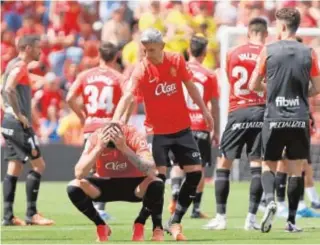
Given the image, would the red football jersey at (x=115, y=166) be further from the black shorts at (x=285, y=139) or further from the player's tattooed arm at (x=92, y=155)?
the black shorts at (x=285, y=139)

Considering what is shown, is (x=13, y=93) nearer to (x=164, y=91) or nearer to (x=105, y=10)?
(x=164, y=91)

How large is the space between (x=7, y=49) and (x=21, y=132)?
36.2 feet

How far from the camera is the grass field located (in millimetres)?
13117

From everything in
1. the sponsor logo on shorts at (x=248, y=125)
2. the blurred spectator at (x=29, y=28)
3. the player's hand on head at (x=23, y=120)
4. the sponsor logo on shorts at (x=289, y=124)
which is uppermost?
the blurred spectator at (x=29, y=28)

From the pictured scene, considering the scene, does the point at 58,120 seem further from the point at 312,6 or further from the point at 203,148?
the point at 203,148

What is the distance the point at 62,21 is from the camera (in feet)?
90.8

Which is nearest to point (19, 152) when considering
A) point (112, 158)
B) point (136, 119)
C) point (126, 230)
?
point (126, 230)

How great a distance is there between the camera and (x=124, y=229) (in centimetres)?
1480

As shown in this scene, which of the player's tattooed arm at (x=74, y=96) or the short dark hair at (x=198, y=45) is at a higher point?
the short dark hair at (x=198, y=45)

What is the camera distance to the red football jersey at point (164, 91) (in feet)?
44.0

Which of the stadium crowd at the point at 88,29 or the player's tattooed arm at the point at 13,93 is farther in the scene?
the stadium crowd at the point at 88,29

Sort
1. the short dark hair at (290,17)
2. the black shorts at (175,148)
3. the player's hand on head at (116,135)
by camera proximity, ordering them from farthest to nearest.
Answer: the black shorts at (175,148)
the short dark hair at (290,17)
the player's hand on head at (116,135)

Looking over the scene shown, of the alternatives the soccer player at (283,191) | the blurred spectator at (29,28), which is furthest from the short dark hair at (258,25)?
the blurred spectator at (29,28)

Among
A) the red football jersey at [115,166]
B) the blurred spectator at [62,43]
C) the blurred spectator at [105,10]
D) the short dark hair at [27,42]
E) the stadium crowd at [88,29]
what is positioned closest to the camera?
the red football jersey at [115,166]
